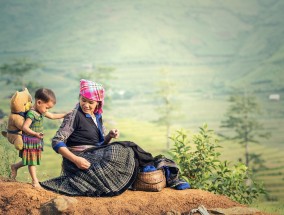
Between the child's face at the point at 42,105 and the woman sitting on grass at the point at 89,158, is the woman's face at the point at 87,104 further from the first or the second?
the child's face at the point at 42,105

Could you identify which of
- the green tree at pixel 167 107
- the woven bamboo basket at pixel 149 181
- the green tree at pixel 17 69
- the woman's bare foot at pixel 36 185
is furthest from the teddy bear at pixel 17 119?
the green tree at pixel 167 107

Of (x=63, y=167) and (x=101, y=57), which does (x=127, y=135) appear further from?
(x=63, y=167)

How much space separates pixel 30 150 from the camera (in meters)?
5.56

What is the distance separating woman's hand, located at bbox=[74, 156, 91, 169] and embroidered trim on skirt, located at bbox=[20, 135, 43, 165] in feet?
1.64

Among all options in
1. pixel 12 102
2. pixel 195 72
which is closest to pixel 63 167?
pixel 12 102

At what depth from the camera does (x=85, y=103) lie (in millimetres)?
5562

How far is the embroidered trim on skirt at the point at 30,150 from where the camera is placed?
5539 millimetres

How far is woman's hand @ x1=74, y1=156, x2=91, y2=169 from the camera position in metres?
5.35

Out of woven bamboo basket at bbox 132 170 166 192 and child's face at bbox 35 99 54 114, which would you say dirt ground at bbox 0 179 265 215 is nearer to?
woven bamboo basket at bbox 132 170 166 192

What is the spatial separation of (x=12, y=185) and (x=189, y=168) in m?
2.50

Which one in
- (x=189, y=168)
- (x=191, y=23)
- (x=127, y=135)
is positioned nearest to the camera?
(x=189, y=168)

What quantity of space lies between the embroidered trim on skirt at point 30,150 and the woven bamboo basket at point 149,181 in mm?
1120

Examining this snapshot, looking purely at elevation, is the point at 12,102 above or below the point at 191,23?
below

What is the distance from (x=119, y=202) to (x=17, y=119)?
142 cm
